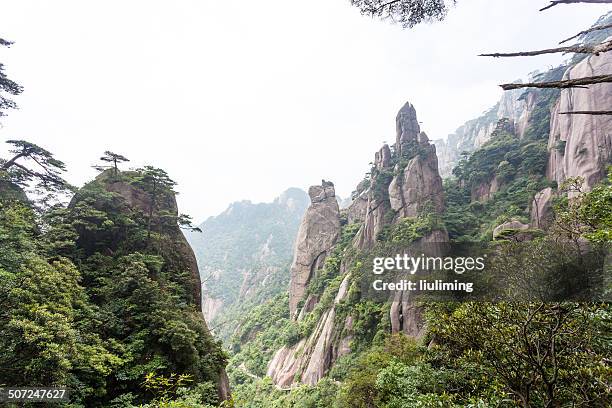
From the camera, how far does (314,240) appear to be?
33906mm

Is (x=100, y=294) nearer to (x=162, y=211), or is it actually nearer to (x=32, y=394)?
(x=32, y=394)

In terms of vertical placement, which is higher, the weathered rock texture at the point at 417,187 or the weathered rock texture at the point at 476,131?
the weathered rock texture at the point at 476,131

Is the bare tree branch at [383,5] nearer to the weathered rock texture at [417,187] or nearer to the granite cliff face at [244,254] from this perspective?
the weathered rock texture at [417,187]

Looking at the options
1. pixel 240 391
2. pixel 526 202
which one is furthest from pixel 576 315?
pixel 240 391

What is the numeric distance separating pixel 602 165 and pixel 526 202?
463 cm

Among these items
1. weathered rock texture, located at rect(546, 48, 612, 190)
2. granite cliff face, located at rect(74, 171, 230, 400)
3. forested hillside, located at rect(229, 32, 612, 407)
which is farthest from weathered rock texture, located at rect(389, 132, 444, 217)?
granite cliff face, located at rect(74, 171, 230, 400)

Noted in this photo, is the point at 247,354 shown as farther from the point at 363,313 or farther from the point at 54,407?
the point at 54,407

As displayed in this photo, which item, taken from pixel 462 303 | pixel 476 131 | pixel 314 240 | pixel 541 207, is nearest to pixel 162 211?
pixel 462 303

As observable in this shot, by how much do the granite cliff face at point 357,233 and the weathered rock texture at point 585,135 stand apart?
8.61 m

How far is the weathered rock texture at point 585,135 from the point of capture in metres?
17.6

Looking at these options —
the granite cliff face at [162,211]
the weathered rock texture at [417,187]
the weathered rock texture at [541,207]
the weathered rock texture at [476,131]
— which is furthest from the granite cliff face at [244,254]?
the weathered rock texture at [476,131]

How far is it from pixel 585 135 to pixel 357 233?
1886 centimetres

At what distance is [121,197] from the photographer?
13727 mm

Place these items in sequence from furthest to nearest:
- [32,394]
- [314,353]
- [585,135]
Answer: [314,353], [585,135], [32,394]
